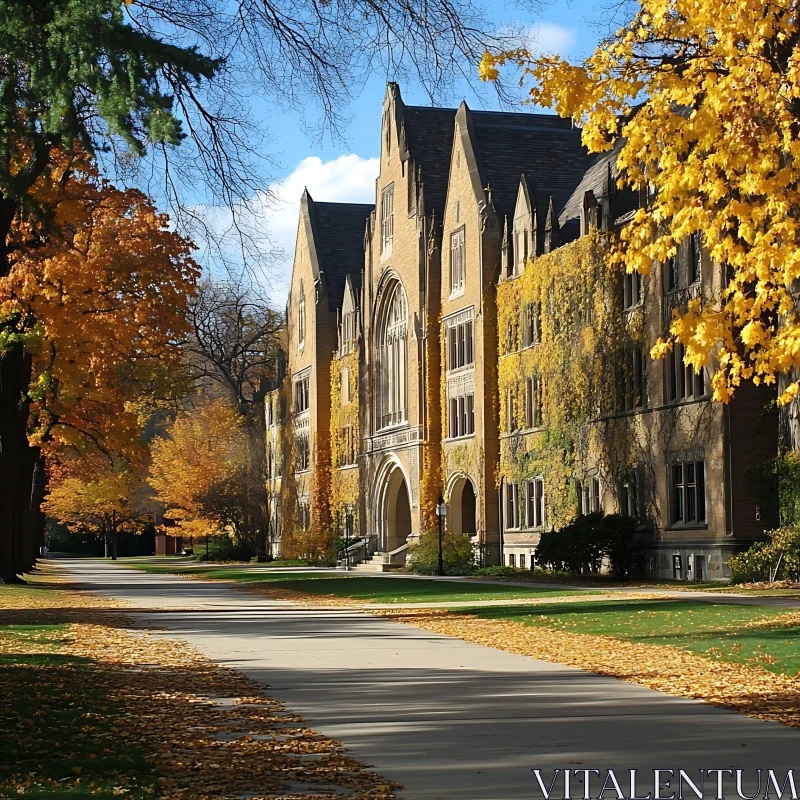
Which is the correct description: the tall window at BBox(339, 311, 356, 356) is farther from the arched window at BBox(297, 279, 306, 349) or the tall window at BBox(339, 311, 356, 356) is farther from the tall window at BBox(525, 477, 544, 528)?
the tall window at BBox(525, 477, 544, 528)

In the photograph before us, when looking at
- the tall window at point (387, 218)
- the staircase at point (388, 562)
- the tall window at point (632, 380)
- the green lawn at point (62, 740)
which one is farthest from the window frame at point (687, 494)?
the tall window at point (387, 218)

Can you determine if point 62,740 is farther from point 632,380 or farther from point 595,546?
point 632,380

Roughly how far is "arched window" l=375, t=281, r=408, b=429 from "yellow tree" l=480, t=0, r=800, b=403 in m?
41.1

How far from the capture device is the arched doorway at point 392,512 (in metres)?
60.2

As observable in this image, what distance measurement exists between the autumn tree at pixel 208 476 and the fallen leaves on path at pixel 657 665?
55.7 meters

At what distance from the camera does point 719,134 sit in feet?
54.1

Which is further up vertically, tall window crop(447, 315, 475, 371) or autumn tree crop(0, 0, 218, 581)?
tall window crop(447, 315, 475, 371)

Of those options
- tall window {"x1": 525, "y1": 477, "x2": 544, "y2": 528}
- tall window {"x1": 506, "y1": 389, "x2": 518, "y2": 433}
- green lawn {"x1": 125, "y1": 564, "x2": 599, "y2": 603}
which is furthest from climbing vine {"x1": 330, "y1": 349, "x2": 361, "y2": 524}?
tall window {"x1": 525, "y1": 477, "x2": 544, "y2": 528}

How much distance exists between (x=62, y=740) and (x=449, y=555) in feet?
132

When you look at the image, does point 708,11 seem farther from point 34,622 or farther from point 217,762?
point 34,622

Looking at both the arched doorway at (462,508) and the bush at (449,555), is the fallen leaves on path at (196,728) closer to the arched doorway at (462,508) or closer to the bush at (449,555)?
the bush at (449,555)

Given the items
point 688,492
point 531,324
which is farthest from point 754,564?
point 531,324

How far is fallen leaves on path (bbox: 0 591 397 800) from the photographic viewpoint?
26.9 ft

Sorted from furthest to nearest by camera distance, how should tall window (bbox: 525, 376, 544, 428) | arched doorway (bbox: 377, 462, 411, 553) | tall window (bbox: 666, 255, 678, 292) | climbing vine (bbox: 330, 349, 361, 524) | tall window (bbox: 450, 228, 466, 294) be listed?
climbing vine (bbox: 330, 349, 361, 524) → arched doorway (bbox: 377, 462, 411, 553) → tall window (bbox: 450, 228, 466, 294) → tall window (bbox: 525, 376, 544, 428) → tall window (bbox: 666, 255, 678, 292)
